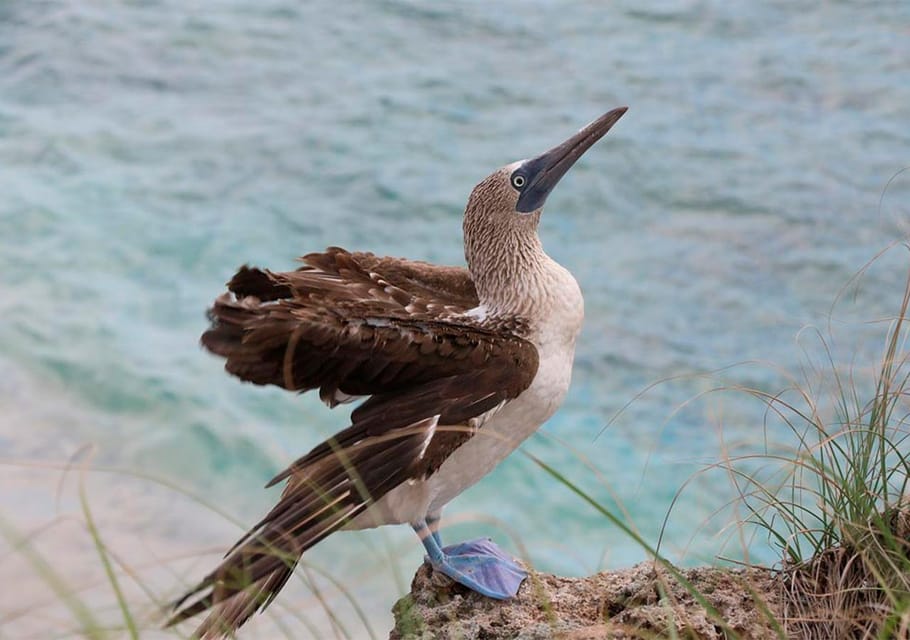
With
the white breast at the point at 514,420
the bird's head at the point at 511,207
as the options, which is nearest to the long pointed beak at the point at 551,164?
the bird's head at the point at 511,207

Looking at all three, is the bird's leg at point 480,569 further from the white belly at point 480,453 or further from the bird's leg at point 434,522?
the white belly at point 480,453

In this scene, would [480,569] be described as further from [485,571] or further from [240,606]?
[240,606]

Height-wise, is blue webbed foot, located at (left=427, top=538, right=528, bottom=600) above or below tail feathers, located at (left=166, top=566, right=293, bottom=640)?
below

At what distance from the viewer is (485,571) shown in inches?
150

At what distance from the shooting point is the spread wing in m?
3.26

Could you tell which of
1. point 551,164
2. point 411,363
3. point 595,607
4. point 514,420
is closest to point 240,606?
point 411,363

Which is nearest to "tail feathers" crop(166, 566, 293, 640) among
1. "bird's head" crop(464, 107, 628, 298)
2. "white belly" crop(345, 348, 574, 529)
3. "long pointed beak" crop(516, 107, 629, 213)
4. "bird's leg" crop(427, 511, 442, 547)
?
"white belly" crop(345, 348, 574, 529)

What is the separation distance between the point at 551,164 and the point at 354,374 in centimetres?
99

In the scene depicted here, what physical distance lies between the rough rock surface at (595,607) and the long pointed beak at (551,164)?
1.17 m

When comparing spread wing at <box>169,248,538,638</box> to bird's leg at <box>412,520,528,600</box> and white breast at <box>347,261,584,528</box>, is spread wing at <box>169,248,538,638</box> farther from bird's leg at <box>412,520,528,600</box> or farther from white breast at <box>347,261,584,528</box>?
bird's leg at <box>412,520,528,600</box>

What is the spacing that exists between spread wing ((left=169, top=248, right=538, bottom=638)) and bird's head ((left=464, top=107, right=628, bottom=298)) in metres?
0.28

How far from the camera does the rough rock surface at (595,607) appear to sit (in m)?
3.33

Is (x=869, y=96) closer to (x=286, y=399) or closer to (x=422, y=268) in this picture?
(x=286, y=399)

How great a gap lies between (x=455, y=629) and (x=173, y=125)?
9544 millimetres
